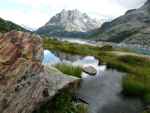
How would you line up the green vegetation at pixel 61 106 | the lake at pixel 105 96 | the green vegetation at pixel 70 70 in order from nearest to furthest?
the green vegetation at pixel 61 106, the lake at pixel 105 96, the green vegetation at pixel 70 70

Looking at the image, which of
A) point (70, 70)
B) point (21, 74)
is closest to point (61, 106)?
point (21, 74)

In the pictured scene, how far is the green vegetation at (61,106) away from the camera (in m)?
16.8

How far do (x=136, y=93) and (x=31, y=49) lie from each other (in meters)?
12.4

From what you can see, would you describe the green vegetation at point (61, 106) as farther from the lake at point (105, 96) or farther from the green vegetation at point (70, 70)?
the green vegetation at point (70, 70)

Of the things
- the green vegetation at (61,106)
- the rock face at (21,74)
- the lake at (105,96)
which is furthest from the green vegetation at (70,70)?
the rock face at (21,74)

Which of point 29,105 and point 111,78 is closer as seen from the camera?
point 29,105

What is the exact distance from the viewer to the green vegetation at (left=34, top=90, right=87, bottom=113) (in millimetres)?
16756

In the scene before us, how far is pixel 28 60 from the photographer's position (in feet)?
44.5

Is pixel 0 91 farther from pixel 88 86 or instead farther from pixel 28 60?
pixel 88 86

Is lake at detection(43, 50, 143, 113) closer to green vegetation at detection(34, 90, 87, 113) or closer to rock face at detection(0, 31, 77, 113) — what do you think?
green vegetation at detection(34, 90, 87, 113)

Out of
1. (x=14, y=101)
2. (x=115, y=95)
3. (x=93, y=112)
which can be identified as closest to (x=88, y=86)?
(x=115, y=95)

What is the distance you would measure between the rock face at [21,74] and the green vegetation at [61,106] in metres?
0.81

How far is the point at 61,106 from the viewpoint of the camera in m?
17.3

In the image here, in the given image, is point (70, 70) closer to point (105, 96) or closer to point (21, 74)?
point (105, 96)
